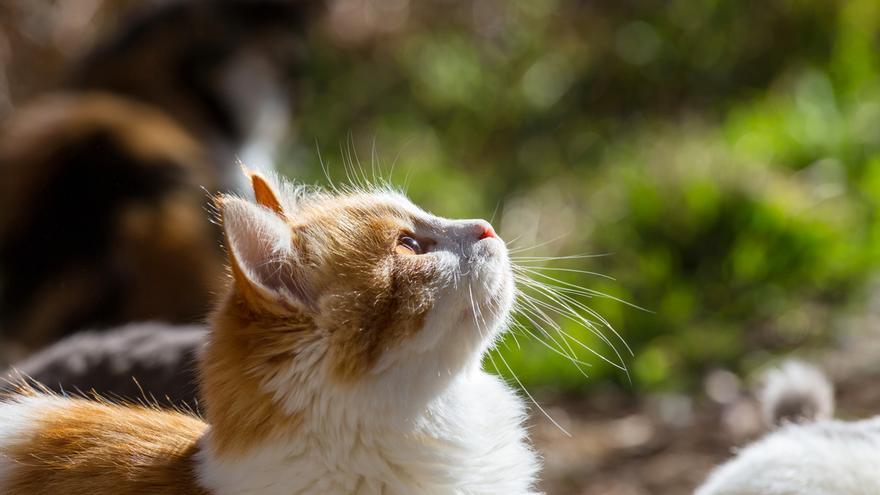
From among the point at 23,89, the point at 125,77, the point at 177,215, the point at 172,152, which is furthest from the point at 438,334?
the point at 23,89

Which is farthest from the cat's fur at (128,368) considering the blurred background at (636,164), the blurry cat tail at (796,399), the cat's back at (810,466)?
the blurry cat tail at (796,399)

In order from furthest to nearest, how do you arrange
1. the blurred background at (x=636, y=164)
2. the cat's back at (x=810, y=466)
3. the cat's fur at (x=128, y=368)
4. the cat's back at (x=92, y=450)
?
the blurred background at (x=636, y=164)
the cat's fur at (x=128, y=368)
the cat's back at (x=810, y=466)
the cat's back at (x=92, y=450)

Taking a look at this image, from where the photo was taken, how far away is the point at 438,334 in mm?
2426

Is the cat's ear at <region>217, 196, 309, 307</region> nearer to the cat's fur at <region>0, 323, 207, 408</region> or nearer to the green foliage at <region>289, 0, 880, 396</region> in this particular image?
the cat's fur at <region>0, 323, 207, 408</region>

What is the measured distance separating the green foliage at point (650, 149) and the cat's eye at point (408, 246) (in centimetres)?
171

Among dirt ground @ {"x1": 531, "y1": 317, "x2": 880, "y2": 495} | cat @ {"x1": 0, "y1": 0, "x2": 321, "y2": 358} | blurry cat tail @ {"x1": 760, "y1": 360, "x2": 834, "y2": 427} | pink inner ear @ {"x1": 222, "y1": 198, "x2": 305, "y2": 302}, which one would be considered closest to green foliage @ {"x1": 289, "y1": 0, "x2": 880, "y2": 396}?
dirt ground @ {"x1": 531, "y1": 317, "x2": 880, "y2": 495}

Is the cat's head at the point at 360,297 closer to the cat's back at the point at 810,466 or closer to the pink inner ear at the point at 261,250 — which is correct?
the pink inner ear at the point at 261,250

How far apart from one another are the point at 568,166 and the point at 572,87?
3.32ft

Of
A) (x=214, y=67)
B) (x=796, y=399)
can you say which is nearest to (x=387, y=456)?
(x=796, y=399)

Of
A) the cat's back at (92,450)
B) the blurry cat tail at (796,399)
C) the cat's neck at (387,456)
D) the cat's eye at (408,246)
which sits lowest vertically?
the cat's back at (92,450)

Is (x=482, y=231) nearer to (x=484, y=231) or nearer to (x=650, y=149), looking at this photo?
(x=484, y=231)

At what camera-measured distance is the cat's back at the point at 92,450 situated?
7.84 feet

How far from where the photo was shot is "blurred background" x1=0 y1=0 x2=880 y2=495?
5176mm

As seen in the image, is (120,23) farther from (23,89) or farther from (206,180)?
(206,180)
